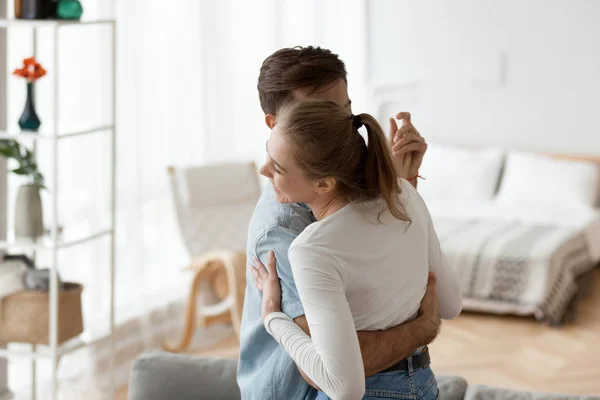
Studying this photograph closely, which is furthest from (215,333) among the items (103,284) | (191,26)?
(191,26)

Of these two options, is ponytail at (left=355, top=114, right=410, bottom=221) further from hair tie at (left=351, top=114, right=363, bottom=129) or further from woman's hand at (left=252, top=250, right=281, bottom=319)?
woman's hand at (left=252, top=250, right=281, bottom=319)

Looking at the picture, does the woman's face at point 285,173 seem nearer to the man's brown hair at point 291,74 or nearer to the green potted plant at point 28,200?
the man's brown hair at point 291,74

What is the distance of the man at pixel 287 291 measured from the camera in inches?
66.7

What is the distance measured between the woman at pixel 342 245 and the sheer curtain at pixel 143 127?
2295mm

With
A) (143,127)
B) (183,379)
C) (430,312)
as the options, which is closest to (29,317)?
(183,379)

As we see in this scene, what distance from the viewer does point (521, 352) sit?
4.80 meters

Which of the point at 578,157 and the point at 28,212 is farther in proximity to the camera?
the point at 578,157

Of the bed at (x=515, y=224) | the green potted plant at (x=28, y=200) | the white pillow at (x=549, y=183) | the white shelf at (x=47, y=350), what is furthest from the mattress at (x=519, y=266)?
the green potted plant at (x=28, y=200)

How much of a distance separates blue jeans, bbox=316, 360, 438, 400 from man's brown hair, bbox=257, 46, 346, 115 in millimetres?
577

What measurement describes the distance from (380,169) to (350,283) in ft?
0.66

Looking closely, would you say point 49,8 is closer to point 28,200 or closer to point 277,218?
point 28,200

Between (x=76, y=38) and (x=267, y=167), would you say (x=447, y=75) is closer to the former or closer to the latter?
(x=76, y=38)

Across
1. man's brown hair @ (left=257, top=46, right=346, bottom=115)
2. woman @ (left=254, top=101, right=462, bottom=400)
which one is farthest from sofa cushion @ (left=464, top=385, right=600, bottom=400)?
man's brown hair @ (left=257, top=46, right=346, bottom=115)

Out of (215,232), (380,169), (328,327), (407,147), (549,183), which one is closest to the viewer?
(328,327)
